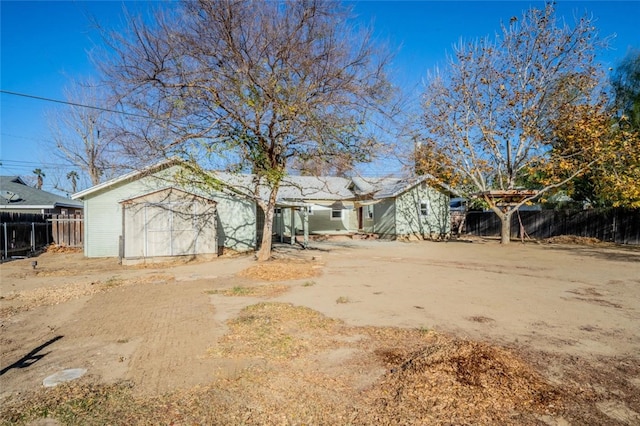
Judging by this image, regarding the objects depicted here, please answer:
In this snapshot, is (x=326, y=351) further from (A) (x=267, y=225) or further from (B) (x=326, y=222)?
(B) (x=326, y=222)

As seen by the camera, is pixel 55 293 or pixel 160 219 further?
pixel 160 219

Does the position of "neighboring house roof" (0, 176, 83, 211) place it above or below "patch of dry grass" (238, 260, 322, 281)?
above

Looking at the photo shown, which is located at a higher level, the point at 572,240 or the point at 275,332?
the point at 572,240

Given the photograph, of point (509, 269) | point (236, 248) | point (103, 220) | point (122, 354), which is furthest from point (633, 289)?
point (103, 220)

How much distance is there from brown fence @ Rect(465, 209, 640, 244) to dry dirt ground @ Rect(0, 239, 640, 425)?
11871 mm

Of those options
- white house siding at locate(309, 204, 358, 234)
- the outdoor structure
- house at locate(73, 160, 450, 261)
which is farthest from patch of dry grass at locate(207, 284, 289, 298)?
white house siding at locate(309, 204, 358, 234)

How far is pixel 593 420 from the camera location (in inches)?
122

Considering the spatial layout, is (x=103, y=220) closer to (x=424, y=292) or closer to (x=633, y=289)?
(x=424, y=292)

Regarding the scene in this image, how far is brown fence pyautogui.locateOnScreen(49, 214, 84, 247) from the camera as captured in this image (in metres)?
19.4

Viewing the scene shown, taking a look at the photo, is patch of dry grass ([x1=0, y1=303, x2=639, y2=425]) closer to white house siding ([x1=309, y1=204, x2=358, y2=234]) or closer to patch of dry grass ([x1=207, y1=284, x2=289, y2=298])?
patch of dry grass ([x1=207, y1=284, x2=289, y2=298])

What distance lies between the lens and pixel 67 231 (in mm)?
19531

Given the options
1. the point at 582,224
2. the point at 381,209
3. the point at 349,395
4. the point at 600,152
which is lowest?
the point at 349,395

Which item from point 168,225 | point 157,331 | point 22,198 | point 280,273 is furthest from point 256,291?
point 22,198

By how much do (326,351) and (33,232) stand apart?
18.4 meters
